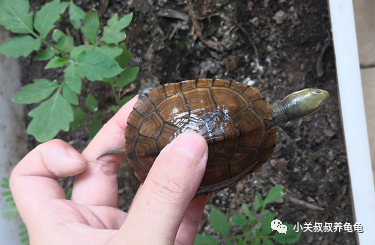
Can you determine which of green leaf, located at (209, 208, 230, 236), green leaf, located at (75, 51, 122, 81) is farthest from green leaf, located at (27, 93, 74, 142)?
green leaf, located at (209, 208, 230, 236)

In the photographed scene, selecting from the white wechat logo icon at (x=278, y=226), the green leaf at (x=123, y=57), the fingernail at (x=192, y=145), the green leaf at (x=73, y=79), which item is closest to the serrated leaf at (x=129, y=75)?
the green leaf at (x=123, y=57)

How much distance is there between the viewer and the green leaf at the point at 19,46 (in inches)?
34.9

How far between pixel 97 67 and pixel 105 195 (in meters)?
0.50

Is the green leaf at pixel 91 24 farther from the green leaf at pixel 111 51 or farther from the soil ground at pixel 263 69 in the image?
the soil ground at pixel 263 69

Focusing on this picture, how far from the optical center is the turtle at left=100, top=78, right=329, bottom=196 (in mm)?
855

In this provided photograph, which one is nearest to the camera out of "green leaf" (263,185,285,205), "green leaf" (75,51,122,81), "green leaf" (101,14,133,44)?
"green leaf" (75,51,122,81)

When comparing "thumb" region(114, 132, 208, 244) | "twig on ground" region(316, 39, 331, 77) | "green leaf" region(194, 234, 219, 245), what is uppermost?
"twig on ground" region(316, 39, 331, 77)

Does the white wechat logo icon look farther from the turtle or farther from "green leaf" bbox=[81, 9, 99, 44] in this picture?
"green leaf" bbox=[81, 9, 99, 44]

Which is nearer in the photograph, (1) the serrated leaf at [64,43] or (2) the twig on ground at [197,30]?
(1) the serrated leaf at [64,43]

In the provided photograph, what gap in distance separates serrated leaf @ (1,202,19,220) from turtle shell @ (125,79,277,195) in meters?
0.62

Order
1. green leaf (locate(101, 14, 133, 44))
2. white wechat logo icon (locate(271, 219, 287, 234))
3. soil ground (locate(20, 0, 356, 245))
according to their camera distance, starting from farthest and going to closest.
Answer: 1. soil ground (locate(20, 0, 356, 245))
2. white wechat logo icon (locate(271, 219, 287, 234))
3. green leaf (locate(101, 14, 133, 44))

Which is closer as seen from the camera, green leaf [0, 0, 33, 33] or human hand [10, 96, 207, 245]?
human hand [10, 96, 207, 245]

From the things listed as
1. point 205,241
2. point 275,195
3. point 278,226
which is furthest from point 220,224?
point 278,226

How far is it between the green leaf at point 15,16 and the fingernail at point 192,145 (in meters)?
0.65
